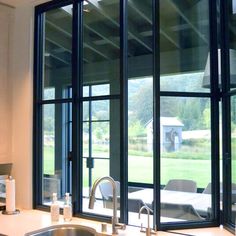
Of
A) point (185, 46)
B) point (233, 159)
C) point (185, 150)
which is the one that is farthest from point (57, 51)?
point (233, 159)

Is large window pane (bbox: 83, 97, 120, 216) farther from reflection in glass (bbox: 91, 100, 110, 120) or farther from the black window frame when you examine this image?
the black window frame

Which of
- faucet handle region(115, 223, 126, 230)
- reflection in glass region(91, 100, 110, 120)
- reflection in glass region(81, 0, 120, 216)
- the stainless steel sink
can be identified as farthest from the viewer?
reflection in glass region(91, 100, 110, 120)

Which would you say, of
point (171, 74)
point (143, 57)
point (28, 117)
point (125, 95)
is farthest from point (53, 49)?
point (143, 57)

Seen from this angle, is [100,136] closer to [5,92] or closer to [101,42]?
[5,92]

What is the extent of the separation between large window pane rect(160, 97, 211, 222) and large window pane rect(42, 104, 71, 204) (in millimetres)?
Answer: 1058

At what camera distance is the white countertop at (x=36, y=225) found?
2.42 metres

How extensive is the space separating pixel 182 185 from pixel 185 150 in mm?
429

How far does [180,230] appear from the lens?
2.52 meters

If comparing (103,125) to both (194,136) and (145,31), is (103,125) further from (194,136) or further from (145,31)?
(145,31)

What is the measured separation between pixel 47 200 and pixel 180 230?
1.39 meters

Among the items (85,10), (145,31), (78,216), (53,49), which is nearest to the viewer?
(78,216)

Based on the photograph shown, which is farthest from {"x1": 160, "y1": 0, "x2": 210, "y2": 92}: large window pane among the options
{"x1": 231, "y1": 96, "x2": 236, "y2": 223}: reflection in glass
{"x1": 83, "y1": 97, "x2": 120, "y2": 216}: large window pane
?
{"x1": 83, "y1": 97, "x2": 120, "y2": 216}: large window pane

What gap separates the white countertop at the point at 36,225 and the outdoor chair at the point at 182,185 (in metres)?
0.43

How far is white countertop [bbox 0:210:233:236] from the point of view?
7.93 ft
